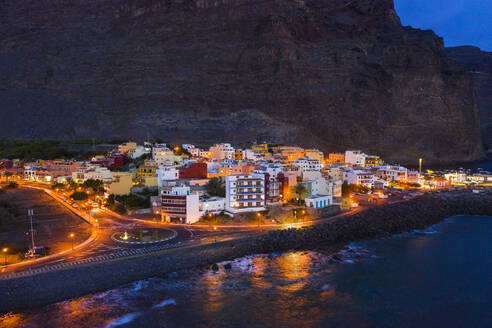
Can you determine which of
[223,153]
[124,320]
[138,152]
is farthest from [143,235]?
[223,153]

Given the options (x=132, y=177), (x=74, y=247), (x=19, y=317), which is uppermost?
(x=132, y=177)

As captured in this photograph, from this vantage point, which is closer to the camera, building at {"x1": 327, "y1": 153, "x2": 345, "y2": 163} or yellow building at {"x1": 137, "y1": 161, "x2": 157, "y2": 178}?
yellow building at {"x1": 137, "y1": 161, "x2": 157, "y2": 178}

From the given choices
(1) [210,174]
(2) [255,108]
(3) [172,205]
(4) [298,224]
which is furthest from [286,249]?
(2) [255,108]

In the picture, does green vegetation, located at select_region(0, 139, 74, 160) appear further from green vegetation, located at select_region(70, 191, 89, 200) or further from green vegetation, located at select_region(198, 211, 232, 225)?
green vegetation, located at select_region(198, 211, 232, 225)

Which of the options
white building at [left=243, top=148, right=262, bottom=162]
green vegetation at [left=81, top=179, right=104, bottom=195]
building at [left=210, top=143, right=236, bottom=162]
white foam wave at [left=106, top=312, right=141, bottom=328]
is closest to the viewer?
white foam wave at [left=106, top=312, right=141, bottom=328]

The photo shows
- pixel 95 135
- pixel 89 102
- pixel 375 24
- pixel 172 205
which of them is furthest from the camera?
pixel 375 24

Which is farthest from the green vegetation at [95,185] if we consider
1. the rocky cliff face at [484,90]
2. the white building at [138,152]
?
the rocky cliff face at [484,90]

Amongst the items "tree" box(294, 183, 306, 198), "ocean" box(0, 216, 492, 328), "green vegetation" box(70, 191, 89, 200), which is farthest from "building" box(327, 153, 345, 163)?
"green vegetation" box(70, 191, 89, 200)

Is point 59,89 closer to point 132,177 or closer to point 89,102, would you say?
point 89,102
